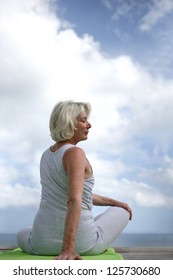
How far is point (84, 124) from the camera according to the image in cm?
252

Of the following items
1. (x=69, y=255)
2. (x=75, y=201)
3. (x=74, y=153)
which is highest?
(x=74, y=153)

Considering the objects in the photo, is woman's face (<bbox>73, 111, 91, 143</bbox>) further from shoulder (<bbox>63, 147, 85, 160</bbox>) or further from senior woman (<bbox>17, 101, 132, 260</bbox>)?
shoulder (<bbox>63, 147, 85, 160</bbox>)

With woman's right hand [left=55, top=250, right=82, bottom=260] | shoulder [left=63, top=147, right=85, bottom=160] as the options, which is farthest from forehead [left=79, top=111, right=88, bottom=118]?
woman's right hand [left=55, top=250, right=82, bottom=260]

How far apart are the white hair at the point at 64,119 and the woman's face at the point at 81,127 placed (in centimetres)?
2

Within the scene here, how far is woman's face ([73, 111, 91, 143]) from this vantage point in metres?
2.51

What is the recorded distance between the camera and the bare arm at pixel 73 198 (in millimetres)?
2180

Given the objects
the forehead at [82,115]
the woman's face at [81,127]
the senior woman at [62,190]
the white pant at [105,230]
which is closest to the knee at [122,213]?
the white pant at [105,230]

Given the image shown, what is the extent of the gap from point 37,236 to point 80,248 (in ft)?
0.81

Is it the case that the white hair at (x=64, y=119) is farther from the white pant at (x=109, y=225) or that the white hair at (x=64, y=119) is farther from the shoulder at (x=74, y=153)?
the white pant at (x=109, y=225)

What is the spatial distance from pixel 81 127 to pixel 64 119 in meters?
0.11

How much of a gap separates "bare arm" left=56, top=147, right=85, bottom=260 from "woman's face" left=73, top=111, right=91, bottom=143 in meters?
0.15

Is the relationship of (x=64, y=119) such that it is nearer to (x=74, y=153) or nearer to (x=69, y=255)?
(x=74, y=153)

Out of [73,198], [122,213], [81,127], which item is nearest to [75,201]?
[73,198]

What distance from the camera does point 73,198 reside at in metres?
2.24
